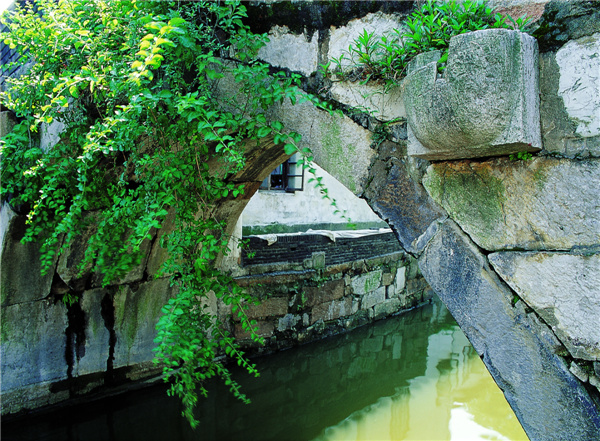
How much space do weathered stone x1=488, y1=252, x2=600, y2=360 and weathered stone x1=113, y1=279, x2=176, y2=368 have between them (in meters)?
3.11

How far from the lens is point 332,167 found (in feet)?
5.91

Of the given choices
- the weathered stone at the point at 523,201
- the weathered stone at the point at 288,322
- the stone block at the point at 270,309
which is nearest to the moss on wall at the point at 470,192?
the weathered stone at the point at 523,201

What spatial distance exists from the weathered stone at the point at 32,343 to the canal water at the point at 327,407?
355 millimetres

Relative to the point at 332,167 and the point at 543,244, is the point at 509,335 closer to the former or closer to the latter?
the point at 543,244

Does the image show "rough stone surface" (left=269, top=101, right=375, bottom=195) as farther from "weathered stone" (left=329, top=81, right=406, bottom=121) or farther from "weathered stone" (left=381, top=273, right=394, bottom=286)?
"weathered stone" (left=381, top=273, right=394, bottom=286)

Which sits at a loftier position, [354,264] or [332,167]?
[332,167]

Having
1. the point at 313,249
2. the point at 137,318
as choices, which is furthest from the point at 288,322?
the point at 137,318

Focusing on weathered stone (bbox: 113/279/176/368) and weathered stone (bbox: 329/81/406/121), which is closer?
weathered stone (bbox: 329/81/406/121)

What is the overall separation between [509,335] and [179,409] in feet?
10.4

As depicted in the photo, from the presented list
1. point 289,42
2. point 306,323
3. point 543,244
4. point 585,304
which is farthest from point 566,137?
point 306,323

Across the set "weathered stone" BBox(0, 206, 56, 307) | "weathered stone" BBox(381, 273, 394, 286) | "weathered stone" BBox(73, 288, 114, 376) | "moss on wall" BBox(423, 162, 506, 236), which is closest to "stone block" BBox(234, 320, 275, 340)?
"weathered stone" BBox(73, 288, 114, 376)

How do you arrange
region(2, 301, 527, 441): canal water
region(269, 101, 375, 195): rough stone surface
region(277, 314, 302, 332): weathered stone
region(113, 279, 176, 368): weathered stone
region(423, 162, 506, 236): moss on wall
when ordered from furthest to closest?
1. region(277, 314, 302, 332): weathered stone
2. region(113, 279, 176, 368): weathered stone
3. region(2, 301, 527, 441): canal water
4. region(269, 101, 375, 195): rough stone surface
5. region(423, 162, 506, 236): moss on wall

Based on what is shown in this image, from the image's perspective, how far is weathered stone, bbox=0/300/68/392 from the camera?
309cm

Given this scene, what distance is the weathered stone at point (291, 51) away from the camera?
181 centimetres
